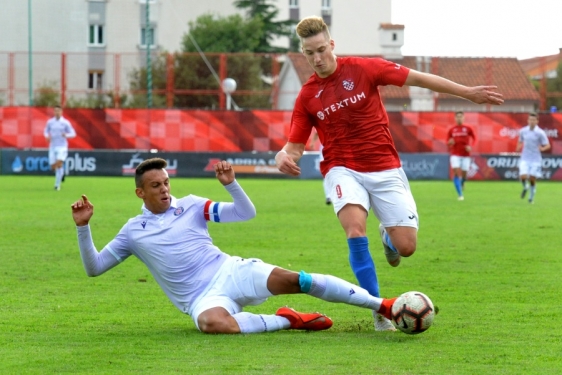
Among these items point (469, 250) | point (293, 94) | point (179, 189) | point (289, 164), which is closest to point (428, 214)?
point (469, 250)

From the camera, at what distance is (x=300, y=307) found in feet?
29.2

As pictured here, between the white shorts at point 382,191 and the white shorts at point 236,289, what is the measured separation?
984 millimetres

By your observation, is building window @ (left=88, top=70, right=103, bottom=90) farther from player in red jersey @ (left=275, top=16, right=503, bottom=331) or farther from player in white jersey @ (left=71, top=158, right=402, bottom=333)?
player in white jersey @ (left=71, top=158, right=402, bottom=333)

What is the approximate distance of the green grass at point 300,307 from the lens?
248 inches

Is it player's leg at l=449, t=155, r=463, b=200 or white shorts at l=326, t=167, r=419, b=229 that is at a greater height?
white shorts at l=326, t=167, r=419, b=229

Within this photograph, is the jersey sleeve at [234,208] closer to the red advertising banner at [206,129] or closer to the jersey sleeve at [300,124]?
the jersey sleeve at [300,124]

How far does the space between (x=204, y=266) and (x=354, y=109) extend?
1701 mm

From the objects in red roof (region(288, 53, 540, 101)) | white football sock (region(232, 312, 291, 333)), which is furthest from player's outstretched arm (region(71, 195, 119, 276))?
red roof (region(288, 53, 540, 101))

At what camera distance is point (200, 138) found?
124ft

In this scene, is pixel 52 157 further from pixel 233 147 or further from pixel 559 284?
pixel 559 284

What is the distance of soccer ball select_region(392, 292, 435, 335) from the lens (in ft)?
23.3

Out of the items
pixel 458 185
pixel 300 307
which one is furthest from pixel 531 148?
pixel 300 307

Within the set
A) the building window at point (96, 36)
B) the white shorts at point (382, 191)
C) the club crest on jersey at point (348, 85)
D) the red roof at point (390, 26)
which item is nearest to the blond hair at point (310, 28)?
the club crest on jersey at point (348, 85)

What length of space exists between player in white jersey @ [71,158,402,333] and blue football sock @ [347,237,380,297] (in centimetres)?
38
